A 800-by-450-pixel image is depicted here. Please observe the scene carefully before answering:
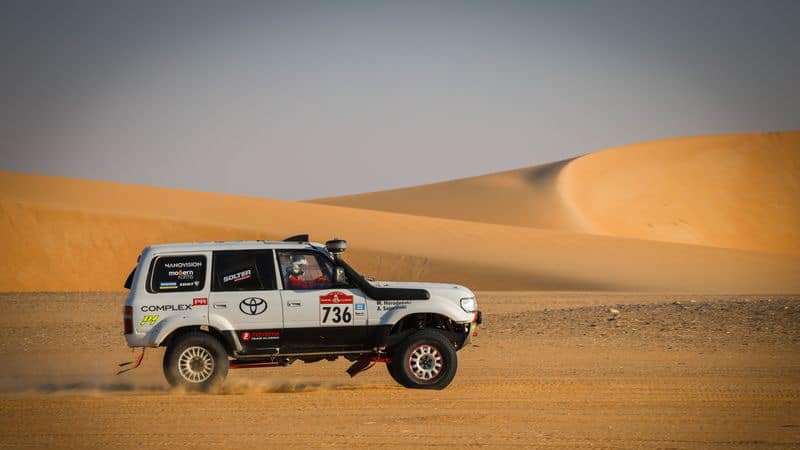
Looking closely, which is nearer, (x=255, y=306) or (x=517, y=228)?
(x=255, y=306)

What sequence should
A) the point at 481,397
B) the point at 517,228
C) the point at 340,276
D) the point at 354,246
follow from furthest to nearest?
the point at 517,228 < the point at 354,246 < the point at 340,276 < the point at 481,397

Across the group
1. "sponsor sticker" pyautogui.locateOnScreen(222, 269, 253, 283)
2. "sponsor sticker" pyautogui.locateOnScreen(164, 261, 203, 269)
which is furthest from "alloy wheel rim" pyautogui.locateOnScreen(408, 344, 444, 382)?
"sponsor sticker" pyautogui.locateOnScreen(164, 261, 203, 269)

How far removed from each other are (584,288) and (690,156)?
5736 cm

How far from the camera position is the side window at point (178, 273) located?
14008 mm

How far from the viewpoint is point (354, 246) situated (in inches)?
2149

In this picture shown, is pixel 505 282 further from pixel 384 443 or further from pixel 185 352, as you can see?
pixel 384 443

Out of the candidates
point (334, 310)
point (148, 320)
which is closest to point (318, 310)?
point (334, 310)

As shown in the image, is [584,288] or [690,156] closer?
[584,288]

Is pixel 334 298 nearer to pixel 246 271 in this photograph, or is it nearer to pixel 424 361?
pixel 246 271

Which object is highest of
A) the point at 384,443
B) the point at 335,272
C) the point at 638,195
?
the point at 638,195

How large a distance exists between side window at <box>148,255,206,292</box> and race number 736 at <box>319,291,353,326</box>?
1.47 m

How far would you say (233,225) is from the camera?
5594 centimetres

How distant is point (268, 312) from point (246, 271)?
564 mm

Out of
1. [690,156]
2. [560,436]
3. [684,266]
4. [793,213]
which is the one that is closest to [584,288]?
[684,266]
